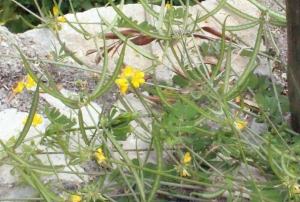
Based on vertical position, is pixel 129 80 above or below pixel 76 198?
above

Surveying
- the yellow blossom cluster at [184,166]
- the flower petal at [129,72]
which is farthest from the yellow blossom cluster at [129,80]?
the yellow blossom cluster at [184,166]

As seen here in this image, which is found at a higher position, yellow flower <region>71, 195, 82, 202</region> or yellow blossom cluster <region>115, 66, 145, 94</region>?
yellow blossom cluster <region>115, 66, 145, 94</region>

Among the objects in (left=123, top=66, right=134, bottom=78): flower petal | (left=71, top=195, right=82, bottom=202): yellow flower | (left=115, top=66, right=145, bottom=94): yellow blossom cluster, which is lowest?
(left=71, top=195, right=82, bottom=202): yellow flower

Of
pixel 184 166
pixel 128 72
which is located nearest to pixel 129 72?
pixel 128 72

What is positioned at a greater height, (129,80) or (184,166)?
(129,80)

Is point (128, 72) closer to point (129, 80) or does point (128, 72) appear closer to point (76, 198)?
point (129, 80)

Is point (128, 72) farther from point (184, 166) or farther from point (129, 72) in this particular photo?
point (184, 166)

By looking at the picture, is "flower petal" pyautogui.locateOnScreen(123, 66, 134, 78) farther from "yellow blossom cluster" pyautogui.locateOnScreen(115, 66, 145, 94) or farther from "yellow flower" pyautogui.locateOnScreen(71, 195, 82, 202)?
"yellow flower" pyautogui.locateOnScreen(71, 195, 82, 202)

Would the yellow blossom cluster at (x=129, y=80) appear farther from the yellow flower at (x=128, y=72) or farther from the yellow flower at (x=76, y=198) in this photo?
the yellow flower at (x=76, y=198)

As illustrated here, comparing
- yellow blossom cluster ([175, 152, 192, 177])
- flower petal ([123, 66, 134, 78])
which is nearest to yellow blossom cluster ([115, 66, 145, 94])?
flower petal ([123, 66, 134, 78])

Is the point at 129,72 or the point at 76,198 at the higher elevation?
the point at 129,72

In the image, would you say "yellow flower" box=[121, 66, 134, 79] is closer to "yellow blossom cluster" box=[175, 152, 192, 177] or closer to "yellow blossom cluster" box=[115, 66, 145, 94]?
"yellow blossom cluster" box=[115, 66, 145, 94]

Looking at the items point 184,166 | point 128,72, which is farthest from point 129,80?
point 184,166
